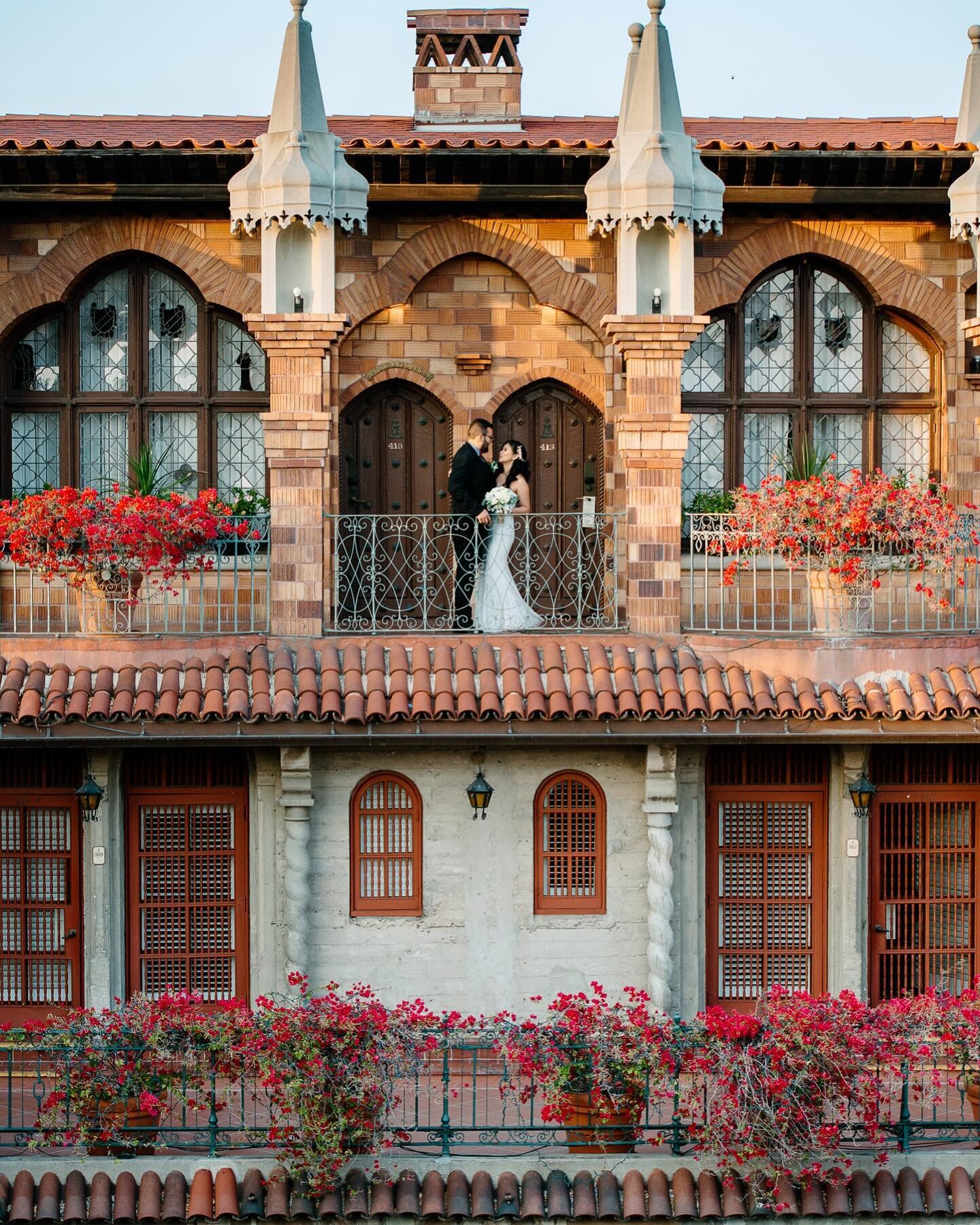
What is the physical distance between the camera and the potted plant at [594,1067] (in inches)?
476

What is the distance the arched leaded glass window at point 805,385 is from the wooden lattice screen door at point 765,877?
2.75 m

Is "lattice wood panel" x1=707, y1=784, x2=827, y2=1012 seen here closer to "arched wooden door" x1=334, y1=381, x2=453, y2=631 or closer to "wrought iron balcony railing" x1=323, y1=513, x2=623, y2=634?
"wrought iron balcony railing" x1=323, y1=513, x2=623, y2=634

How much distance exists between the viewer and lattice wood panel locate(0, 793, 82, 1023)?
14.8 m

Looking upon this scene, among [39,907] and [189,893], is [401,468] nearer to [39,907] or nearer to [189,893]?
[189,893]

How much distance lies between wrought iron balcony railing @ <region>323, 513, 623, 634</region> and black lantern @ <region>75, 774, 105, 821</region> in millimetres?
2277

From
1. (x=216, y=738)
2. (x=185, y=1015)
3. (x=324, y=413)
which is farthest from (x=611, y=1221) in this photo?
(x=324, y=413)

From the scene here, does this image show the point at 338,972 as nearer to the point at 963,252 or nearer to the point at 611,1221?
the point at 611,1221

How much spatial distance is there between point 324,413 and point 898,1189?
7.22m

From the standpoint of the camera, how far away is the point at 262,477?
1622 centimetres

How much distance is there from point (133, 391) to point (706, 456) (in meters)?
5.25

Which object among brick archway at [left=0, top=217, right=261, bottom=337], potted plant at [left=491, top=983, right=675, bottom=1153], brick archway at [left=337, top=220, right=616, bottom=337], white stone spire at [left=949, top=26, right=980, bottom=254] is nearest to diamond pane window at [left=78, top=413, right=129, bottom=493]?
brick archway at [left=0, top=217, right=261, bottom=337]

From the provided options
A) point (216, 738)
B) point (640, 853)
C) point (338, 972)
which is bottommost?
point (338, 972)

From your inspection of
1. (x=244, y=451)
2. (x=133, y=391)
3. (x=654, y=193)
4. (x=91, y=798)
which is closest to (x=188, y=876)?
(x=91, y=798)

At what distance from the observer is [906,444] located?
53.9 feet
